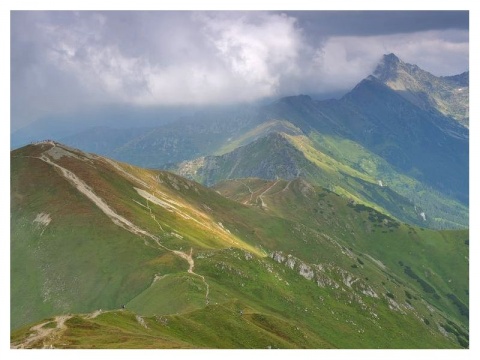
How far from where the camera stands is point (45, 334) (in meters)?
90.2

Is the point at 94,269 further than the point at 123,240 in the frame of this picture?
No

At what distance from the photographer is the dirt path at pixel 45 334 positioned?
84.8m

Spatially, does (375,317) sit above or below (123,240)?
below

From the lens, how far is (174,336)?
333 ft

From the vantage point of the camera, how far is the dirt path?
84812 millimetres

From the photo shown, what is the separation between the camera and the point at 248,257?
591 feet

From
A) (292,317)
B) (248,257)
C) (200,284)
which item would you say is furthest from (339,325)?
(200,284)

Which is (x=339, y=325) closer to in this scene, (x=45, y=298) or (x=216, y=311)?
(x=216, y=311)

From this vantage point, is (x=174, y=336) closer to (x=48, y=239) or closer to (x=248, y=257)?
(x=248, y=257)

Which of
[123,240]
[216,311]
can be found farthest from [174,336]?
[123,240]

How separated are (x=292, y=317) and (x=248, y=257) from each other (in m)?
29.3
